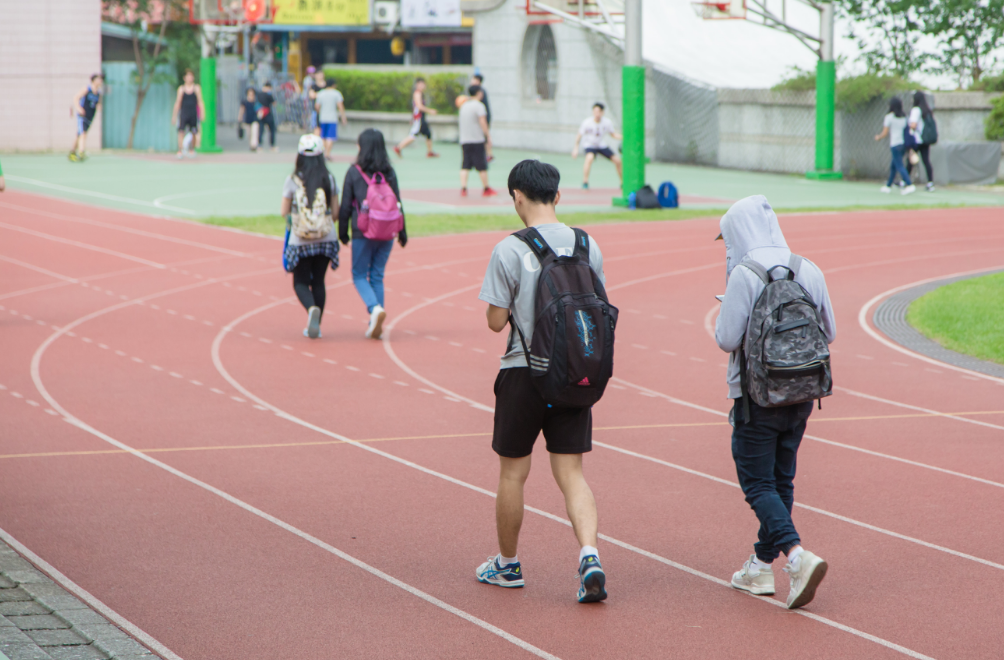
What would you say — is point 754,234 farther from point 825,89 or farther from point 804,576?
point 825,89

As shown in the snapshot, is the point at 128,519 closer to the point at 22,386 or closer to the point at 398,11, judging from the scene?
the point at 22,386

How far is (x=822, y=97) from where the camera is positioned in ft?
87.5

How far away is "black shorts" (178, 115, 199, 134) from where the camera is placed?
3152 centimetres

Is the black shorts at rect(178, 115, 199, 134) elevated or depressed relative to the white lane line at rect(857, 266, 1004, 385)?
elevated

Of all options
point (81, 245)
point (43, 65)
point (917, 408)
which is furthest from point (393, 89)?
point (917, 408)

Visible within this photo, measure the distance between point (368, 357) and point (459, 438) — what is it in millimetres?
2616

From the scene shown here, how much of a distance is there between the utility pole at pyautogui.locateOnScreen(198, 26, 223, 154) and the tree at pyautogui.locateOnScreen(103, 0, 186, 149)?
1.35 m

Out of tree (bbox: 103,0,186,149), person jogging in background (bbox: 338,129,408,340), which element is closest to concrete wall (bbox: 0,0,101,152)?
tree (bbox: 103,0,186,149)

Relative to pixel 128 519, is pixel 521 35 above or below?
above

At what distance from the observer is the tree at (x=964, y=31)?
29.5 meters

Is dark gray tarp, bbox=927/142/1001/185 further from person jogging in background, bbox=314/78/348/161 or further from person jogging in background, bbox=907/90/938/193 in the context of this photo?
person jogging in background, bbox=314/78/348/161

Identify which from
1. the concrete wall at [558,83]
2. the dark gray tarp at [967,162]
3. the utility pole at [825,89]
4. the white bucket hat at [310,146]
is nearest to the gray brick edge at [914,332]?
the white bucket hat at [310,146]

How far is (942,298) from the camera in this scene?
41.7 ft

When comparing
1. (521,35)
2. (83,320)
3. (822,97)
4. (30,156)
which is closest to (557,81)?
(521,35)
